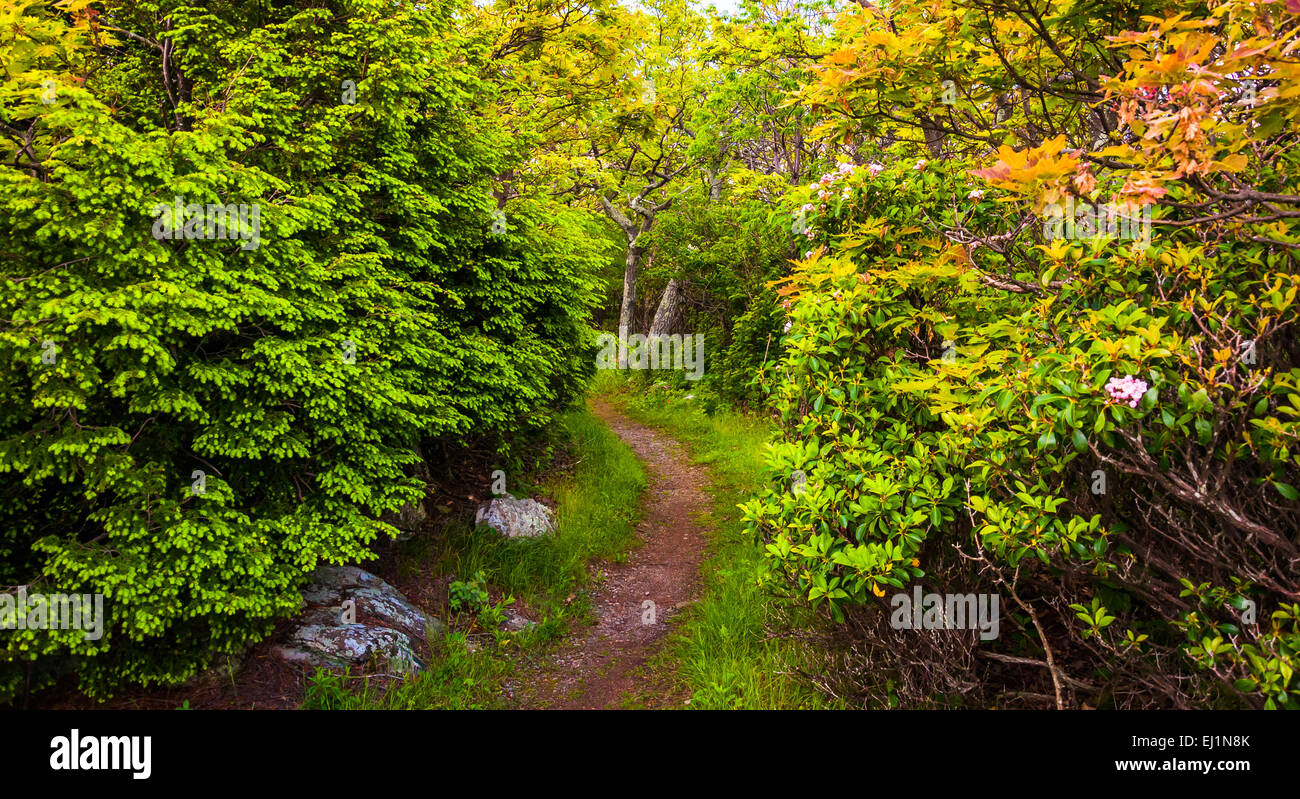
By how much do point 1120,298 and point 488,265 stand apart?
18.7 feet

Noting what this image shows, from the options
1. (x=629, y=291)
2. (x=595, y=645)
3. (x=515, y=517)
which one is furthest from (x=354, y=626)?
(x=629, y=291)

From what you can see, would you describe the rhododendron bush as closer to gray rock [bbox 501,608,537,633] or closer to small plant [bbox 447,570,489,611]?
gray rock [bbox 501,608,537,633]

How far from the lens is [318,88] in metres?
5.42

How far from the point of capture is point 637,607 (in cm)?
640

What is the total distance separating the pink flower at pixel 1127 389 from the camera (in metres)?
2.65

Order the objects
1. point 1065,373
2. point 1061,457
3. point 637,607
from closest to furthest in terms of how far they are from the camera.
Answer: point 1065,373, point 1061,457, point 637,607

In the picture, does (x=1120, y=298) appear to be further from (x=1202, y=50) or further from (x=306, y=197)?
(x=306, y=197)

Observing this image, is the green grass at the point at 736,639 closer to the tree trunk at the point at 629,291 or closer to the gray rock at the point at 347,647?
the gray rock at the point at 347,647

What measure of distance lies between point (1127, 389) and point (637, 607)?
15.6ft

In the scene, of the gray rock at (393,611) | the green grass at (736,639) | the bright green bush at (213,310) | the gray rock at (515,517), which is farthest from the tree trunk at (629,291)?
the gray rock at (393,611)

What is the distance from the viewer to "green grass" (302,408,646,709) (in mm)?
4578

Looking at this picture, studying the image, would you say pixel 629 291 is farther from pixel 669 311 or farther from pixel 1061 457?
pixel 1061 457

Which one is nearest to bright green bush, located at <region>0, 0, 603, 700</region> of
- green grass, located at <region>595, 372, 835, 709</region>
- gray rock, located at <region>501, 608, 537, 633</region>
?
gray rock, located at <region>501, 608, 537, 633</region>
